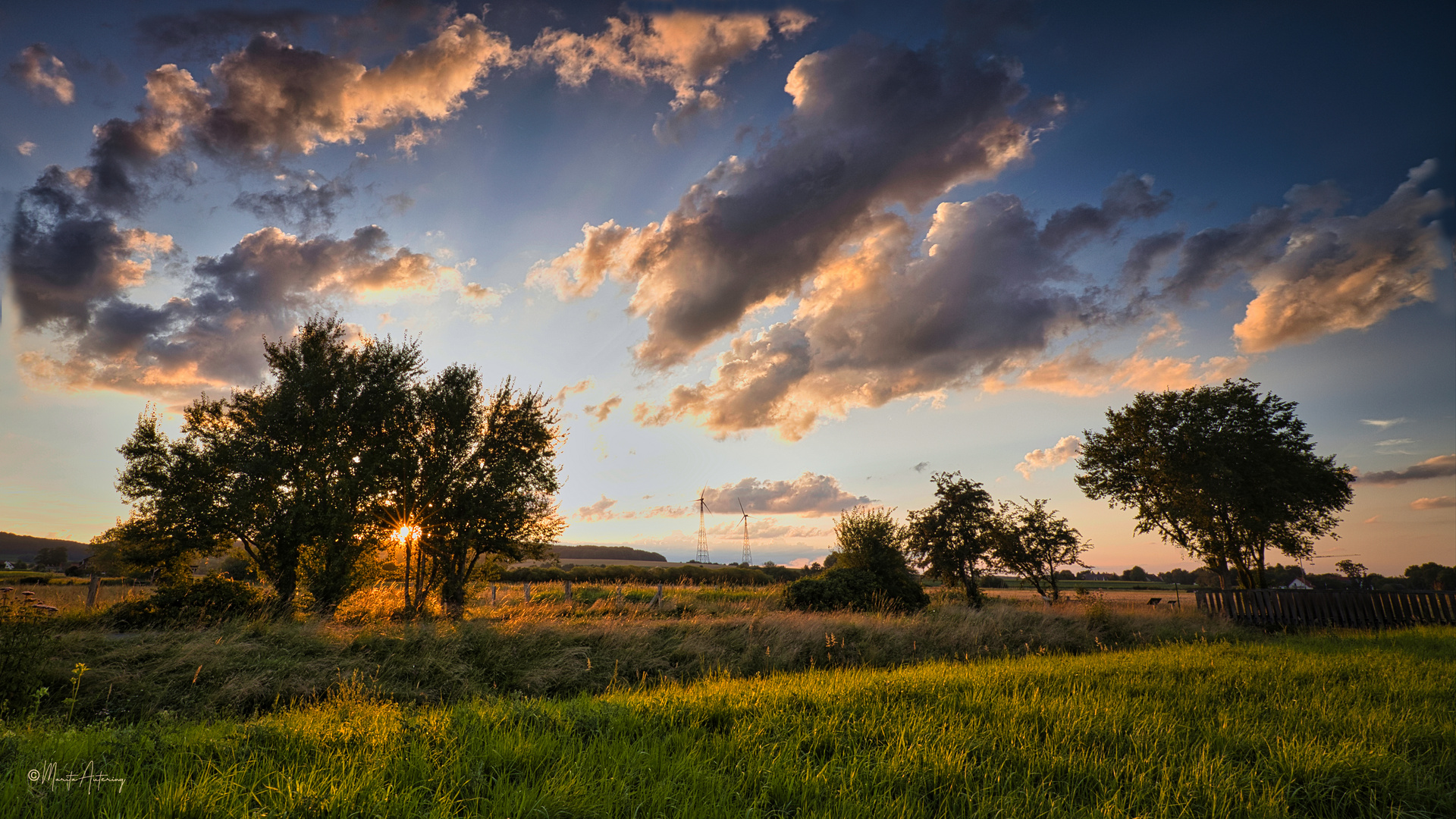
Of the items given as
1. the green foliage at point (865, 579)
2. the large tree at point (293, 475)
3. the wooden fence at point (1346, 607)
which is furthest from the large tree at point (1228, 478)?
the large tree at point (293, 475)

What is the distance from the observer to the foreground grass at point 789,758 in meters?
3.86

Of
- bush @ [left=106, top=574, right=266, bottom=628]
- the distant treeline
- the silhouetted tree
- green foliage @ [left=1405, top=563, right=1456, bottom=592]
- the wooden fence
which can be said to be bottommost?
green foliage @ [left=1405, top=563, right=1456, bottom=592]

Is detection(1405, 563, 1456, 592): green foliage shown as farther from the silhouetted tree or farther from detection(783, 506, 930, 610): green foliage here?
the silhouetted tree

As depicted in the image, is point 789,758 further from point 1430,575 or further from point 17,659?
point 1430,575

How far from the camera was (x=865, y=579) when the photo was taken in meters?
24.0

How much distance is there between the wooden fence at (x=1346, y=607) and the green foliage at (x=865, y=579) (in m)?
12.0

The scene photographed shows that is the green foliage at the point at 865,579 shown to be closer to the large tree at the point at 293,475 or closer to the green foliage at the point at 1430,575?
the large tree at the point at 293,475

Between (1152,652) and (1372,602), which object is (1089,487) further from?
(1152,652)

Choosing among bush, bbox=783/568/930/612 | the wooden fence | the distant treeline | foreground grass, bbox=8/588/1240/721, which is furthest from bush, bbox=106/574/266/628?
the wooden fence

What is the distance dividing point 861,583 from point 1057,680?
51.9ft

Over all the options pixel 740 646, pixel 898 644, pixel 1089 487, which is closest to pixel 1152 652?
pixel 898 644

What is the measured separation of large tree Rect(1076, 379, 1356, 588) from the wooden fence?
642 centimetres

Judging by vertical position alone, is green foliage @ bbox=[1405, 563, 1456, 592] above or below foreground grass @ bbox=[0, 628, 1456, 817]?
below

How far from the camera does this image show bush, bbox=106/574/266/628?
46.1 feet
